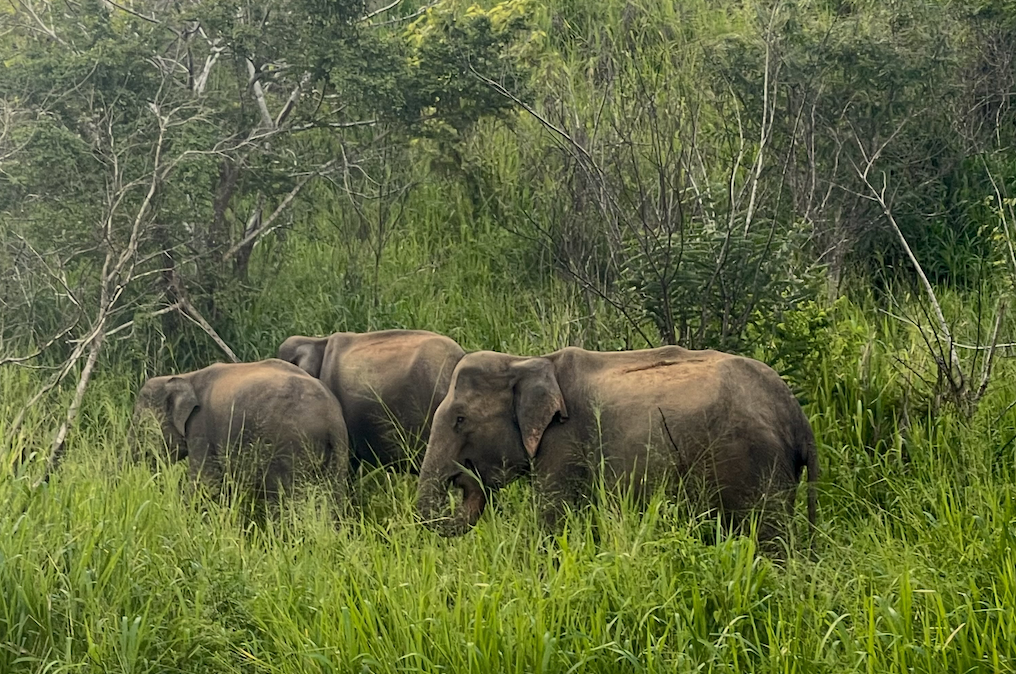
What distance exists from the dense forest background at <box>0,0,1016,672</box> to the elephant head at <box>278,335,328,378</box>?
85 cm

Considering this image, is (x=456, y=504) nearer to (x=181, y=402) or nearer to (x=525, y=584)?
(x=525, y=584)

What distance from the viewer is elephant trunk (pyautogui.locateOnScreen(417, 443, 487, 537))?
5203 mm

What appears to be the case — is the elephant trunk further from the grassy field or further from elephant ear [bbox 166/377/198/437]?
elephant ear [bbox 166/377/198/437]

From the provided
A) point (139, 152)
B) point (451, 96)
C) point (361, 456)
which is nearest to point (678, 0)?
point (451, 96)

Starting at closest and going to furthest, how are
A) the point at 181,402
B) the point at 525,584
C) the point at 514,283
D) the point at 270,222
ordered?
the point at 525,584
the point at 181,402
the point at 270,222
the point at 514,283

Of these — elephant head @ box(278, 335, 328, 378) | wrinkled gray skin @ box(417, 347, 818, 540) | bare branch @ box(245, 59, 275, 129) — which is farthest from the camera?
bare branch @ box(245, 59, 275, 129)

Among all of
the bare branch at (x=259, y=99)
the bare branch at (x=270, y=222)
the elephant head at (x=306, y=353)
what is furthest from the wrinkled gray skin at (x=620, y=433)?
the bare branch at (x=259, y=99)

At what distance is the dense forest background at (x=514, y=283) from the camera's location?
13.5 ft

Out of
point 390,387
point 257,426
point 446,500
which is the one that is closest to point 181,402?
point 257,426

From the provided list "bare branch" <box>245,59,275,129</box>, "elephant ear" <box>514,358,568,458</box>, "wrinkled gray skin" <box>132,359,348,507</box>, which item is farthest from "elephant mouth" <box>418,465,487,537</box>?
"bare branch" <box>245,59,275,129</box>

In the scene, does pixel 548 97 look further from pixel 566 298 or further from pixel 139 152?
pixel 139 152

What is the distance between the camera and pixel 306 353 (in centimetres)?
722

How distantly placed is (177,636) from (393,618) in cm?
80

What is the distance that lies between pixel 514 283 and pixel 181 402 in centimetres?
335
